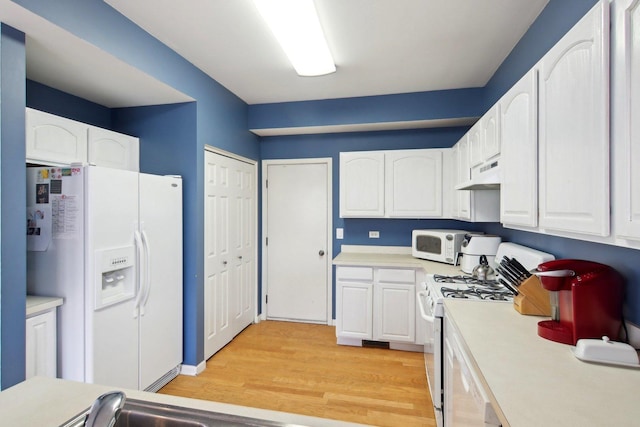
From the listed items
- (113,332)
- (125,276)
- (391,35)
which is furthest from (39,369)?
(391,35)

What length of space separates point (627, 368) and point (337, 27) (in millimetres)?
2237

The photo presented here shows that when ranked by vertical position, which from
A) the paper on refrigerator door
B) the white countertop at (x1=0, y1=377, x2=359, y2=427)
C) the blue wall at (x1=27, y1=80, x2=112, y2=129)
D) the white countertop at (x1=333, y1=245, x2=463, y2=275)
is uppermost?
the blue wall at (x1=27, y1=80, x2=112, y2=129)

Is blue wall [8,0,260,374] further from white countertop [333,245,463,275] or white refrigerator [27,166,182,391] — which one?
white countertop [333,245,463,275]

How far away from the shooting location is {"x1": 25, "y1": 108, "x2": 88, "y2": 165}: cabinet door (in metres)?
1.90

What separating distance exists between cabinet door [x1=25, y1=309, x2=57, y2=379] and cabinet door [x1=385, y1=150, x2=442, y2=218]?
286 centimetres

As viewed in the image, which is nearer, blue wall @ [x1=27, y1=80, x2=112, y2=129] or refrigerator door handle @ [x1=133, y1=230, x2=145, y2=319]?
refrigerator door handle @ [x1=133, y1=230, x2=145, y2=319]

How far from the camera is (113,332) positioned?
6.31 ft

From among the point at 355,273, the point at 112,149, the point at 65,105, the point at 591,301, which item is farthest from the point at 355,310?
the point at 65,105

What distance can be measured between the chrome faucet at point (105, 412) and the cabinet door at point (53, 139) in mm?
1966

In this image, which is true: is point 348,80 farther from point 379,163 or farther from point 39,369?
point 39,369

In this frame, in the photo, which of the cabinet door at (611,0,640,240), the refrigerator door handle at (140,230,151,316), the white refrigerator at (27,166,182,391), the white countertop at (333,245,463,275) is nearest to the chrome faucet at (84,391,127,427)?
the cabinet door at (611,0,640,240)

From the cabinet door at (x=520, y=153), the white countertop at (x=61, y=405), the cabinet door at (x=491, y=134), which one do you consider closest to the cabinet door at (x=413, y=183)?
the cabinet door at (x=491, y=134)

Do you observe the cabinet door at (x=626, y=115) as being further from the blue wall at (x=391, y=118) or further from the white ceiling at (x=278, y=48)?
the white ceiling at (x=278, y=48)

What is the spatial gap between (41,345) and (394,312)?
2.67 meters
